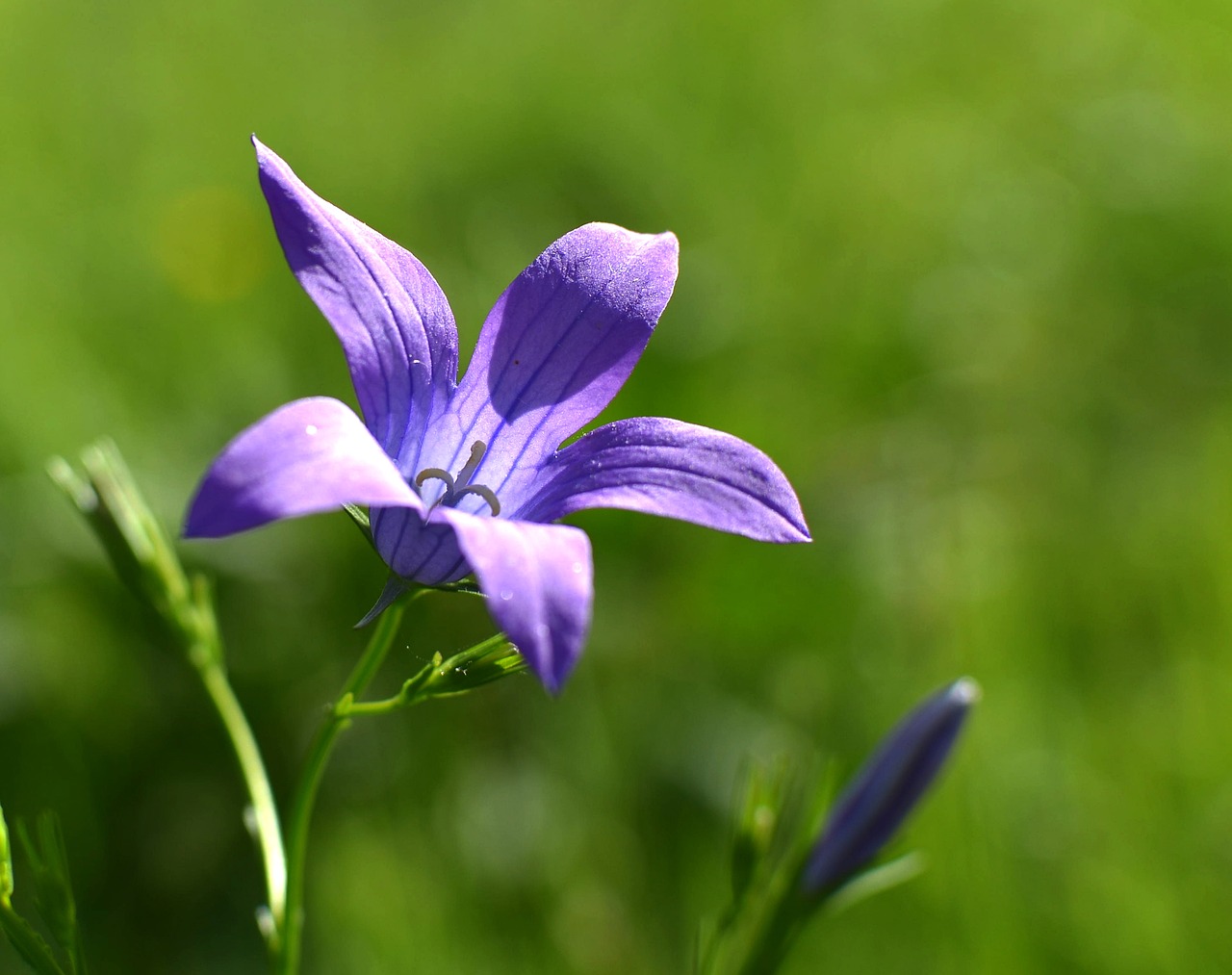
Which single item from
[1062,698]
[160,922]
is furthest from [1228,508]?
[160,922]

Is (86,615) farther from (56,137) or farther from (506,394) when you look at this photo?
(56,137)

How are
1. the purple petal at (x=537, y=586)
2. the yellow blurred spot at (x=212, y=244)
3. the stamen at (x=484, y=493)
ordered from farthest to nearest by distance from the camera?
1. the yellow blurred spot at (x=212, y=244)
2. the stamen at (x=484, y=493)
3. the purple petal at (x=537, y=586)

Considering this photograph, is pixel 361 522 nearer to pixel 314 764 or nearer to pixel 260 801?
pixel 314 764

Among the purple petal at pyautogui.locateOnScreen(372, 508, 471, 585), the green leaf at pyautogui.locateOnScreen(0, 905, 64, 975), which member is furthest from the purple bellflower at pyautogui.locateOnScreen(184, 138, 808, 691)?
the green leaf at pyautogui.locateOnScreen(0, 905, 64, 975)

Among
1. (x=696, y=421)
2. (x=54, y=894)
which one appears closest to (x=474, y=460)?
(x=54, y=894)

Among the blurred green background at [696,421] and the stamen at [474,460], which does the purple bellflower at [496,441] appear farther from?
the blurred green background at [696,421]

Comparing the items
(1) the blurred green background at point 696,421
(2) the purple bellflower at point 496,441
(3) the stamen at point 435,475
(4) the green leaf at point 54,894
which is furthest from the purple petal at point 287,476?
(1) the blurred green background at point 696,421

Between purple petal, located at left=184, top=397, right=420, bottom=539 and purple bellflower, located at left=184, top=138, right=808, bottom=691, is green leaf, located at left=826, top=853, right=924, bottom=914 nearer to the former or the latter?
purple bellflower, located at left=184, top=138, right=808, bottom=691
